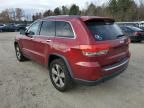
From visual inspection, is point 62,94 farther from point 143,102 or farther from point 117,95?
point 143,102

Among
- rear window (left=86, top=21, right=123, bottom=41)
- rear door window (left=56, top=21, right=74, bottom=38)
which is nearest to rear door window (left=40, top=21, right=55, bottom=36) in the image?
rear door window (left=56, top=21, right=74, bottom=38)

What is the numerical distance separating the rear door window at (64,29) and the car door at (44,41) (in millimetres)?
209

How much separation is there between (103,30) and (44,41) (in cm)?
161

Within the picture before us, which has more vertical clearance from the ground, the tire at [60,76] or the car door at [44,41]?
the car door at [44,41]

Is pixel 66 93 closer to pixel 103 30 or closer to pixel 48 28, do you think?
pixel 103 30

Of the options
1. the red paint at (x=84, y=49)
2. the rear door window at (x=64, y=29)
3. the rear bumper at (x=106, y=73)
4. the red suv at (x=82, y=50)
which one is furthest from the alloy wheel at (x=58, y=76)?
the rear door window at (x=64, y=29)

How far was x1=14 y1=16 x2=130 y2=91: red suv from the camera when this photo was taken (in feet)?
12.1

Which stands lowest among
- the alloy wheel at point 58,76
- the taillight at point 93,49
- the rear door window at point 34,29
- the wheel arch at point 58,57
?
the alloy wheel at point 58,76

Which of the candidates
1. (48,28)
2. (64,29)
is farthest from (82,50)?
(48,28)

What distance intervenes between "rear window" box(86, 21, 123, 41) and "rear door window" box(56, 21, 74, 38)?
0.44 m

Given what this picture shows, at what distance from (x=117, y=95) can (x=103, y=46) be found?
1.26 metres

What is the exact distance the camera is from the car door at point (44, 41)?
15.4 ft

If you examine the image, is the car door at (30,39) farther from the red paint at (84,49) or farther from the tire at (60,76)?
the tire at (60,76)

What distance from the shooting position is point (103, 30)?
4121 millimetres
